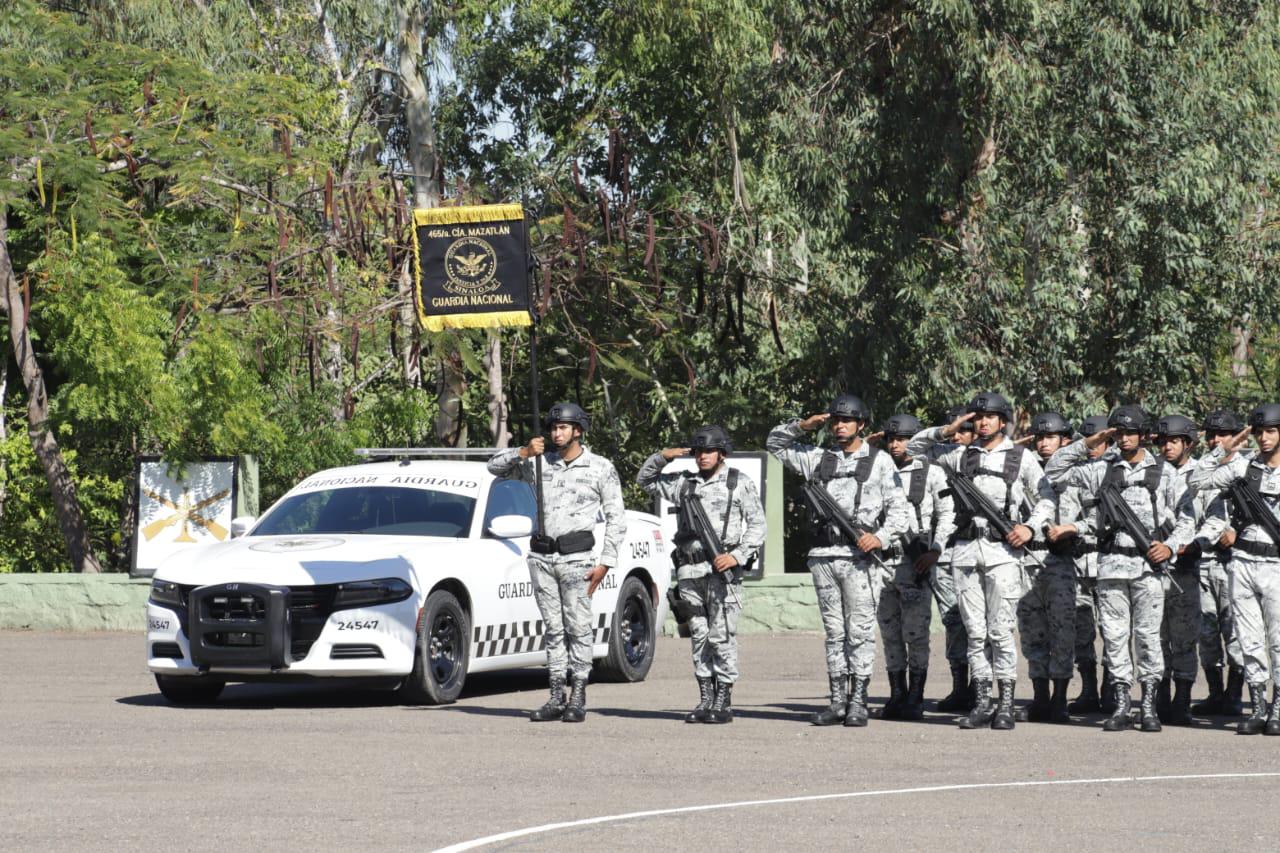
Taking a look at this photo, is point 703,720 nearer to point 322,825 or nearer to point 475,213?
point 322,825

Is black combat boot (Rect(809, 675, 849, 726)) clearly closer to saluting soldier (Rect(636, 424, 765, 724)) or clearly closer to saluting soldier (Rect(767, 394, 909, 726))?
saluting soldier (Rect(767, 394, 909, 726))

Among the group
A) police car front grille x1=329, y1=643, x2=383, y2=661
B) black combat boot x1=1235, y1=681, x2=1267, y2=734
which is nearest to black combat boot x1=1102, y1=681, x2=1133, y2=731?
black combat boot x1=1235, y1=681, x2=1267, y2=734

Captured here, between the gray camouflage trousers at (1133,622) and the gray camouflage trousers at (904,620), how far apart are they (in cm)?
121

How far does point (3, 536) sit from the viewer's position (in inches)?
1062

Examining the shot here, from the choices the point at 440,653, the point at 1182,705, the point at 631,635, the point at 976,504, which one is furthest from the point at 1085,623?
the point at 440,653

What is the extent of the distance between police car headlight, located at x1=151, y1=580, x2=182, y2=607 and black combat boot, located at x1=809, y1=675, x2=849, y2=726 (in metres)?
4.35

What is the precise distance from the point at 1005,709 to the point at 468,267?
9.15 meters

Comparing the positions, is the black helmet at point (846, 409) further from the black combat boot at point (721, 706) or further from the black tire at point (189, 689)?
the black tire at point (189, 689)

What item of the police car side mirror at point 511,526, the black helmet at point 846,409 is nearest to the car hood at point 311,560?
the police car side mirror at point 511,526

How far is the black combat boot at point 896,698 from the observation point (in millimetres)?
13219

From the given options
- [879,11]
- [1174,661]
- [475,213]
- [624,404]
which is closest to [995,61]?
[879,11]

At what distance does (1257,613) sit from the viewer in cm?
1246

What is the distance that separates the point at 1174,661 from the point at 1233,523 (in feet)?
3.68

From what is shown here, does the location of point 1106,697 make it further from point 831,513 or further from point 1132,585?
point 831,513
